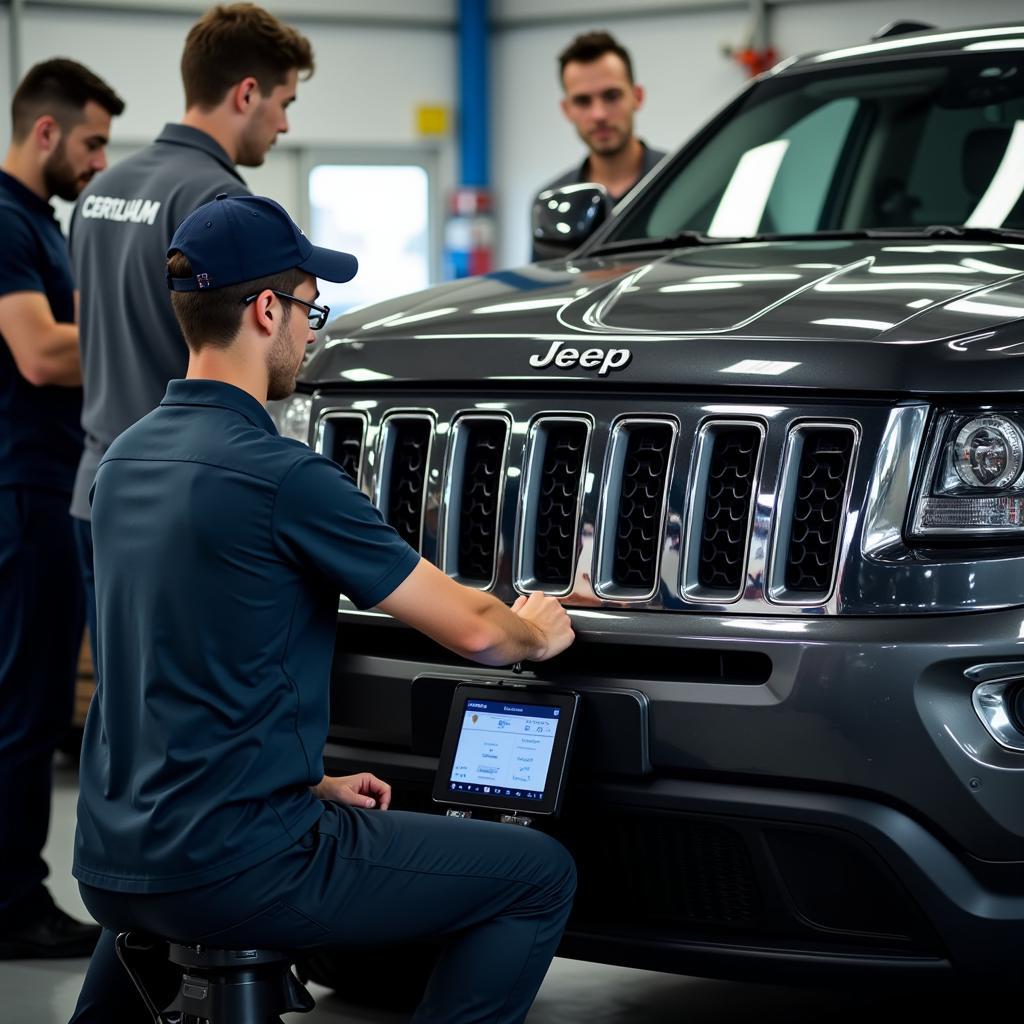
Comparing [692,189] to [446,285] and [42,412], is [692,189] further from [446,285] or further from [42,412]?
[42,412]

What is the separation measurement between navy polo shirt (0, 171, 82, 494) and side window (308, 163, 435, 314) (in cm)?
1055

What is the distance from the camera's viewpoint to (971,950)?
2.57 m

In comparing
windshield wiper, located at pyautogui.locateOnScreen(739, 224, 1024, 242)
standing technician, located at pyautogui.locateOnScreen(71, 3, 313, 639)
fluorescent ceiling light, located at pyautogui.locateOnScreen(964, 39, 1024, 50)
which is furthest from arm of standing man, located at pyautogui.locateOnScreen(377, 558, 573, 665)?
fluorescent ceiling light, located at pyautogui.locateOnScreen(964, 39, 1024, 50)

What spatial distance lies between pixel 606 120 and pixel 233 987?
4.15 m

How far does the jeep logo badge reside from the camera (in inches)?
112

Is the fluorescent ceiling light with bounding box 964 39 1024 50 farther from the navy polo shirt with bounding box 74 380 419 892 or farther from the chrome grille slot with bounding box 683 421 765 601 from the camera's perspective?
the navy polo shirt with bounding box 74 380 419 892

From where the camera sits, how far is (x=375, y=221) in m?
15.6

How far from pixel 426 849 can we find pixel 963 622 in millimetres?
864

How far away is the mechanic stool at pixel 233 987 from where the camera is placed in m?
2.58

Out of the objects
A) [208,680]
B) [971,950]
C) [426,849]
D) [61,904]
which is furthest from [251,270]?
[61,904]

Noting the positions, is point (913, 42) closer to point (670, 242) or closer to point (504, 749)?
point (670, 242)

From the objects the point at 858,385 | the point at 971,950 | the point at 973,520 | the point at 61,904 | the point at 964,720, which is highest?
the point at 858,385

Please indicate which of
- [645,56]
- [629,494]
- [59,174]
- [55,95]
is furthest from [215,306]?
[645,56]

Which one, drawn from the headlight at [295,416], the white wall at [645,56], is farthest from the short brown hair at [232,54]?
the white wall at [645,56]
